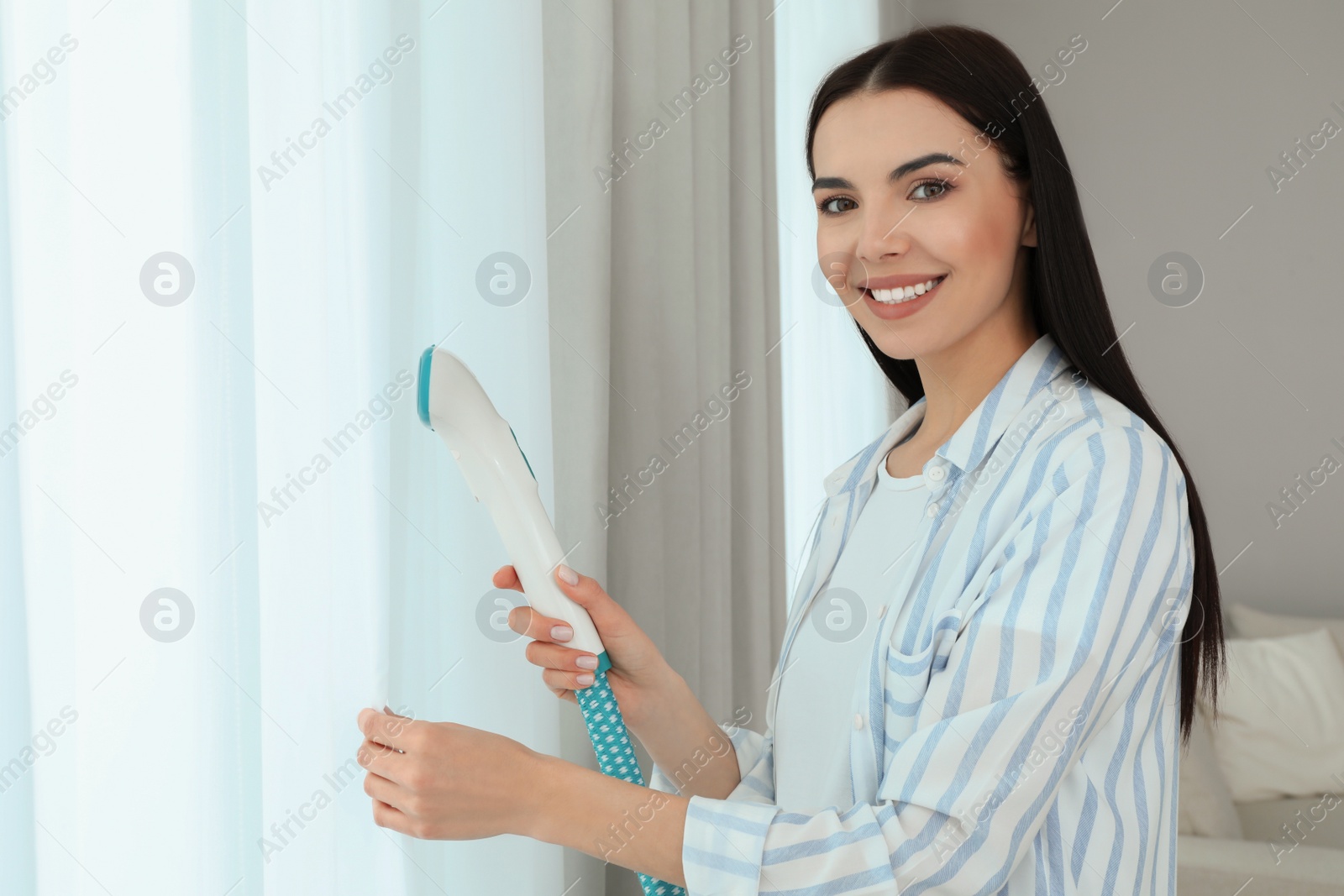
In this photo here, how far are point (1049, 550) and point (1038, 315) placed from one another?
0.30m

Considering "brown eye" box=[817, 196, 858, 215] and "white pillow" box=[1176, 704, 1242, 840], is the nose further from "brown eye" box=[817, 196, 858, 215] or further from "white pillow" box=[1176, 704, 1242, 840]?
"white pillow" box=[1176, 704, 1242, 840]

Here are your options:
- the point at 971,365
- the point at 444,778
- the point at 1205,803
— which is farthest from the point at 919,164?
the point at 1205,803

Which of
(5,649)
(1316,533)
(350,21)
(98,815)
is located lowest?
(1316,533)

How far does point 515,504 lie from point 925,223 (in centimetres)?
39

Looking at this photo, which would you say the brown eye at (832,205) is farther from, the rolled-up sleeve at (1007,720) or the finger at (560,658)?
the finger at (560,658)

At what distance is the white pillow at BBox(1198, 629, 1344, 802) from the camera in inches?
90.4

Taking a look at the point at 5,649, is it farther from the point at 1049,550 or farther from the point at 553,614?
the point at 1049,550

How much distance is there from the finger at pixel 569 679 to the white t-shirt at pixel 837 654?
0.20 meters

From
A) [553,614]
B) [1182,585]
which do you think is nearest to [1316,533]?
[1182,585]

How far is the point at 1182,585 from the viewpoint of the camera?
2.18 feet

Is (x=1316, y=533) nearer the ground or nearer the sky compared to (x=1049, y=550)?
nearer the ground

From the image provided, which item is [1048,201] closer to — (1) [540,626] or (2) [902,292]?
(2) [902,292]

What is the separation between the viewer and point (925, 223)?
808 millimetres

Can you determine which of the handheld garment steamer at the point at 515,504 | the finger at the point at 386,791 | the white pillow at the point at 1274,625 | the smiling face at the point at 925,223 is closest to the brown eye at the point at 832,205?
the smiling face at the point at 925,223
